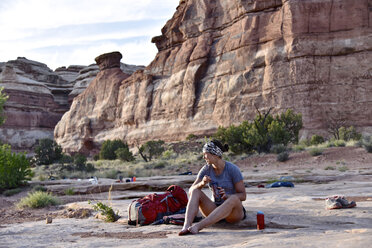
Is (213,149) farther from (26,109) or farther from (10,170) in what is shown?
(26,109)

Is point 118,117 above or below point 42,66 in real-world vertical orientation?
below

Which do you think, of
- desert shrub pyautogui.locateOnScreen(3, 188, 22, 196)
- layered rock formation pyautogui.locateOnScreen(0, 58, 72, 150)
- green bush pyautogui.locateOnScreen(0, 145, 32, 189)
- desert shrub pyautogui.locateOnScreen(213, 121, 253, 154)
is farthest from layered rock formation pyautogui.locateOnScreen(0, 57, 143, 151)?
desert shrub pyautogui.locateOnScreen(3, 188, 22, 196)

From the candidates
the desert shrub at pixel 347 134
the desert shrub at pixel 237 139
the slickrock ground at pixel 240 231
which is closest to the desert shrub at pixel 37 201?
the slickrock ground at pixel 240 231

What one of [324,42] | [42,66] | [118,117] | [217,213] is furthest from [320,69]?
[42,66]

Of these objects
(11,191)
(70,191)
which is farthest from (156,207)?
(11,191)

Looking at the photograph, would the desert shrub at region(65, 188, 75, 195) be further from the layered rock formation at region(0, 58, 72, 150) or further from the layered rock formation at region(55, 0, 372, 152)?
the layered rock formation at region(0, 58, 72, 150)

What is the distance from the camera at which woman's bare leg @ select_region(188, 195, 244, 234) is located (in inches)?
186

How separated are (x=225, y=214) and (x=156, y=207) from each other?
1320 mm

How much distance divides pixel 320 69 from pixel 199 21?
51.7 ft

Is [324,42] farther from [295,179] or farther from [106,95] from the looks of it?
[106,95]

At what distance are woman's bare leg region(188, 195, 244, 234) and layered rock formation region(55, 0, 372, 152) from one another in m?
28.4

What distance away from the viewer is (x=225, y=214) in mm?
4922

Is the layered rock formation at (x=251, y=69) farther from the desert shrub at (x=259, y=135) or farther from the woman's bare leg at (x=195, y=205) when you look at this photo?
the woman's bare leg at (x=195, y=205)

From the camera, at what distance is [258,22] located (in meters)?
38.1
